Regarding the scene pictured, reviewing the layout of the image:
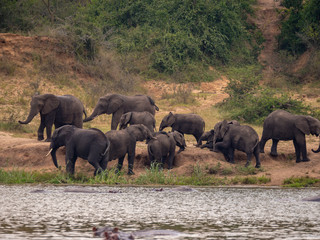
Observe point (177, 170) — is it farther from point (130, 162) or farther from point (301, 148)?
point (301, 148)

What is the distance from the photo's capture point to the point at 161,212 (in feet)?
33.3

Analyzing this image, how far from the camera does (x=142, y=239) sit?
773 centimetres

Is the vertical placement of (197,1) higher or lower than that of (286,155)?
higher

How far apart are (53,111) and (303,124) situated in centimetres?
666

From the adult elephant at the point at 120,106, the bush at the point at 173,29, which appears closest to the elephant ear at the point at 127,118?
the adult elephant at the point at 120,106

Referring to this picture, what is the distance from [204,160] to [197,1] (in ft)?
71.0

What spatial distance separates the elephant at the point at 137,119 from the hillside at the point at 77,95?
1.99 ft

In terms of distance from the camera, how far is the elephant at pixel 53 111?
56.3 ft

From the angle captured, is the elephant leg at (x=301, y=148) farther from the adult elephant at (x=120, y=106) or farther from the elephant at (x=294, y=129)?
the adult elephant at (x=120, y=106)

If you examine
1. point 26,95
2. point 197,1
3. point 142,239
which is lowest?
point 142,239

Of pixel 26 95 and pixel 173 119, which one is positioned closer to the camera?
pixel 173 119

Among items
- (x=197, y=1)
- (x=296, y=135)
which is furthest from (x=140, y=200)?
(x=197, y=1)

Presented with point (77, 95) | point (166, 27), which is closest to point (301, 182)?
point (77, 95)

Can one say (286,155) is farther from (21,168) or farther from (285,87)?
(285,87)
